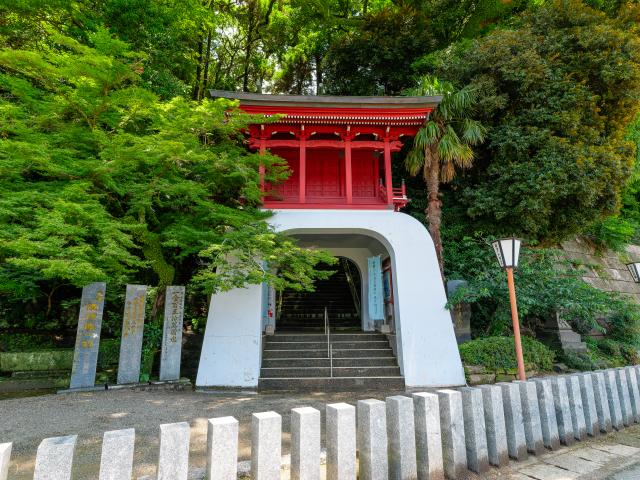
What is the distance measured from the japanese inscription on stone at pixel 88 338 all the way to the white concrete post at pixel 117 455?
17.6ft

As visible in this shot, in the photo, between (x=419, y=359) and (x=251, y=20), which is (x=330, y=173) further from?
(x=251, y=20)

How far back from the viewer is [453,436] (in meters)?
2.71

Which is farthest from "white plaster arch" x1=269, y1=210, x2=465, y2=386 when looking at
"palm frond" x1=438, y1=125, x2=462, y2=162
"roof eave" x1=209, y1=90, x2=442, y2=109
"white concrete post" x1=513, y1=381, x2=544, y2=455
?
"white concrete post" x1=513, y1=381, x2=544, y2=455

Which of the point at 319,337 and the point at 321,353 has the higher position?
the point at 319,337

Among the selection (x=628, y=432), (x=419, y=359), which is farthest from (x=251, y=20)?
(x=628, y=432)

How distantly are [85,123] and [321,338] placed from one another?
677 cm

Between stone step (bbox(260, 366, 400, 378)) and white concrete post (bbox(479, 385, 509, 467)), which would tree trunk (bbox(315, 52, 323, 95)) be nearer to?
stone step (bbox(260, 366, 400, 378))

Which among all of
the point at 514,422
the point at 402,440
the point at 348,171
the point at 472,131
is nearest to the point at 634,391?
the point at 514,422

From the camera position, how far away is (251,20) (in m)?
16.6

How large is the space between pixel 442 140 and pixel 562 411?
23.5 ft

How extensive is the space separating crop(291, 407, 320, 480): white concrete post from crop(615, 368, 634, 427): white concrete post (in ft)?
12.8

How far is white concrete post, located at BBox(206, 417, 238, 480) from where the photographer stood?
2.10 metres

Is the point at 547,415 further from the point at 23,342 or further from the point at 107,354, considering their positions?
the point at 23,342

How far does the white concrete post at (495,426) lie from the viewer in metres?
2.89
